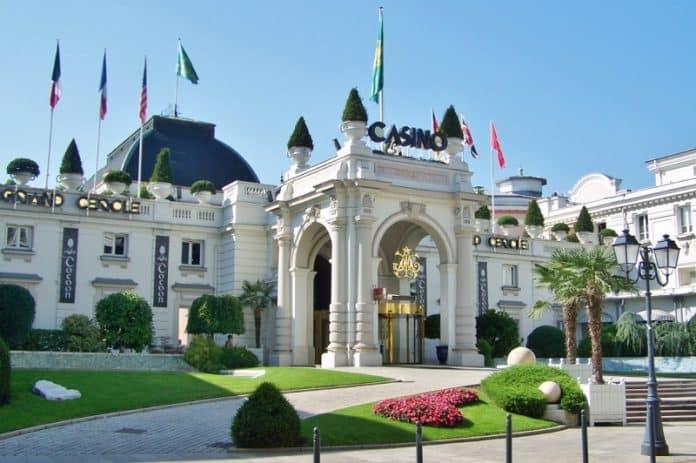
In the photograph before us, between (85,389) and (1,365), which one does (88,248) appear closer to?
(85,389)

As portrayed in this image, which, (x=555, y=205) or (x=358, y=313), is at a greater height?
(x=555, y=205)

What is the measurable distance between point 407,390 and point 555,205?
1889 inches

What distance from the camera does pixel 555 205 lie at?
7381 cm

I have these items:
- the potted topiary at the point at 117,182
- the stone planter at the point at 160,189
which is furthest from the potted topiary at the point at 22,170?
the stone planter at the point at 160,189

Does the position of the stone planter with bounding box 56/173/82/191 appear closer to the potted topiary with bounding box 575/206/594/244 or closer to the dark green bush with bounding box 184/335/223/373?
the dark green bush with bounding box 184/335/223/373

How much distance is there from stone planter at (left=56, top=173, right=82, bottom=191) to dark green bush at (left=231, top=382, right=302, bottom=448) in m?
31.2

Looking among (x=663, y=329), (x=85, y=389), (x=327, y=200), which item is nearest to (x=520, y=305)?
(x=663, y=329)

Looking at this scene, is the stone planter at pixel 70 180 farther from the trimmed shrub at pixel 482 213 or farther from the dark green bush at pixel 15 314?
the trimmed shrub at pixel 482 213

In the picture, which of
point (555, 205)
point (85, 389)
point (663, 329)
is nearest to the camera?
point (85, 389)

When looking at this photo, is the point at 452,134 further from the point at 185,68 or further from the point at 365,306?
the point at 185,68

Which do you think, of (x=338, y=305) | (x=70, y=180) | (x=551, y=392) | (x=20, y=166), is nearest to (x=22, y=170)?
(x=20, y=166)

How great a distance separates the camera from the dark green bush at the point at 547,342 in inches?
2050

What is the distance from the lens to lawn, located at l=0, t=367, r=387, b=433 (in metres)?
23.0

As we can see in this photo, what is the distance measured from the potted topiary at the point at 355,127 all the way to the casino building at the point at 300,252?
0.10 meters
